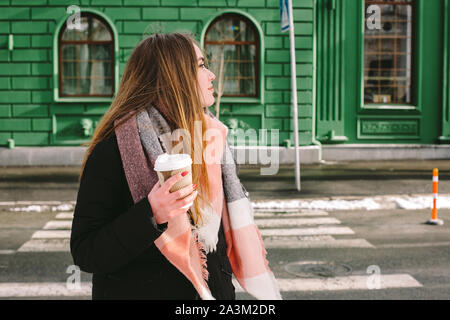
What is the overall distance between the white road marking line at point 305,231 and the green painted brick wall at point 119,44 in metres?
7.94

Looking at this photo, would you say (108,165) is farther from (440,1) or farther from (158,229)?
(440,1)

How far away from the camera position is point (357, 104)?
669 inches

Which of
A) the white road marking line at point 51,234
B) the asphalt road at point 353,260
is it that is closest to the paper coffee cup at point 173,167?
the asphalt road at point 353,260

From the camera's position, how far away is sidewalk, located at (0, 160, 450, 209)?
35.5 feet

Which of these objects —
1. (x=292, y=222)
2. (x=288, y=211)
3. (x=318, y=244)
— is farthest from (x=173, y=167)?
(x=288, y=211)

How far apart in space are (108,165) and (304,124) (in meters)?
14.6

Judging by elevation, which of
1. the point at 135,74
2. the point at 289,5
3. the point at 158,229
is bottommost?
the point at 158,229

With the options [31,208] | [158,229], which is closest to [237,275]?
[158,229]

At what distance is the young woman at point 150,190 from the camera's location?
6.15 feet

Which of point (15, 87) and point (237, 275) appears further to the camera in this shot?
point (15, 87)

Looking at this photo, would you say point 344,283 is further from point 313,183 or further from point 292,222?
point 313,183

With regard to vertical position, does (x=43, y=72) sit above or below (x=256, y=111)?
above

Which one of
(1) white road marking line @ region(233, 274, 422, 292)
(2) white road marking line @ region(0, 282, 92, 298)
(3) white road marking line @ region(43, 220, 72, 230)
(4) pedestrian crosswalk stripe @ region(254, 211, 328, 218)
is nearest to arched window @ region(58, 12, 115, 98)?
(3) white road marking line @ region(43, 220, 72, 230)

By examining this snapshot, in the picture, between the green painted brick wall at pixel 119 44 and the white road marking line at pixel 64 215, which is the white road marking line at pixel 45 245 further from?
the green painted brick wall at pixel 119 44
